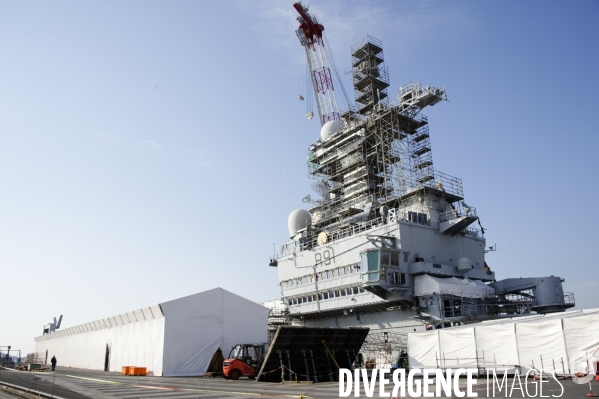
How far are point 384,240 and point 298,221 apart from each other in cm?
1604

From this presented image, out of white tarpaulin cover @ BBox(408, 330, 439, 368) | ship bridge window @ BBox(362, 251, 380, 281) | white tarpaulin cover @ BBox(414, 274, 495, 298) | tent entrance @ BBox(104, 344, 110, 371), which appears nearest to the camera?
white tarpaulin cover @ BBox(408, 330, 439, 368)

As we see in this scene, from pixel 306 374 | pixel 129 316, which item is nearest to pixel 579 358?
pixel 306 374

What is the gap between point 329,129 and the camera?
5909 centimetres

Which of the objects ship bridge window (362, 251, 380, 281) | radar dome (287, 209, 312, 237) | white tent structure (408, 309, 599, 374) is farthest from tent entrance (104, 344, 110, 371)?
white tent structure (408, 309, 599, 374)

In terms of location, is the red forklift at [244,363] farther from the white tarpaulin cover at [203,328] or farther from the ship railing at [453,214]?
the ship railing at [453,214]

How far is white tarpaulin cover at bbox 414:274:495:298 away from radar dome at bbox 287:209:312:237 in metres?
18.2

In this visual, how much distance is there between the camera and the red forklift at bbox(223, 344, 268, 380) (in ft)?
100

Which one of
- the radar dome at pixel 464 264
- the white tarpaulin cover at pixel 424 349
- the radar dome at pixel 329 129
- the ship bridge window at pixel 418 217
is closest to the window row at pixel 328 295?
the ship bridge window at pixel 418 217

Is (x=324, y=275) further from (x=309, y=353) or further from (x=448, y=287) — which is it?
(x=309, y=353)

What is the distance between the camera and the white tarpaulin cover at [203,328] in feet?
117

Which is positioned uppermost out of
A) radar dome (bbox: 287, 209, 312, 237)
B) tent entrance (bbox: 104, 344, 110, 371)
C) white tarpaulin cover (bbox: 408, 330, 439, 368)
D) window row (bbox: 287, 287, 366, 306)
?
radar dome (bbox: 287, 209, 312, 237)

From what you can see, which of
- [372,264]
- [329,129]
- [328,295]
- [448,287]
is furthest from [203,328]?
[329,129]

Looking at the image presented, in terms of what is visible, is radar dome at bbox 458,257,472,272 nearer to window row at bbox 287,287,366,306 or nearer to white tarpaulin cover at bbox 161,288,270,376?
window row at bbox 287,287,366,306

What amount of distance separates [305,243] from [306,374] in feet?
88.5
